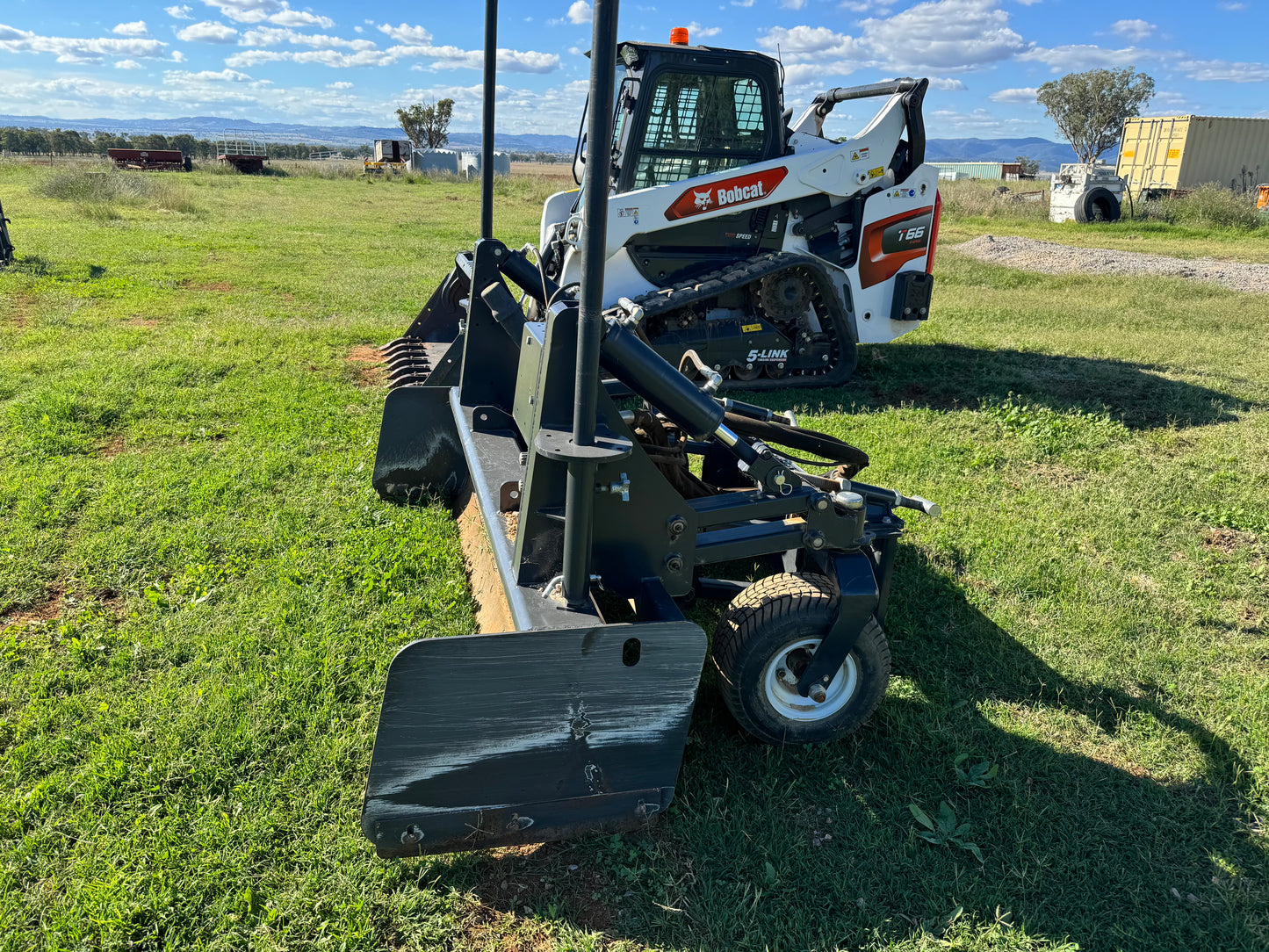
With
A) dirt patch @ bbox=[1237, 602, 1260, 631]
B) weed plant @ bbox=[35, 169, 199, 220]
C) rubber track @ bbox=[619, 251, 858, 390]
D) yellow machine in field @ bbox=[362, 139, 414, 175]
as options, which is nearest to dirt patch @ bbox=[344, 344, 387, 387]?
rubber track @ bbox=[619, 251, 858, 390]

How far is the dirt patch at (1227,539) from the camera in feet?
15.9

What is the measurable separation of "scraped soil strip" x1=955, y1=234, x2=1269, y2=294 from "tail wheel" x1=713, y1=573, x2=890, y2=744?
13.4 m

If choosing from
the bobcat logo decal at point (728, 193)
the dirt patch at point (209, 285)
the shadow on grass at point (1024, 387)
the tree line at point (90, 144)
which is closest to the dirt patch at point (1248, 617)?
the shadow on grass at point (1024, 387)

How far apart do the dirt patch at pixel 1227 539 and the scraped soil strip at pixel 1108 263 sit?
10.3 meters

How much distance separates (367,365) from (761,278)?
3.56 metres

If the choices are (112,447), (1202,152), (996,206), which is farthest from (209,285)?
(1202,152)

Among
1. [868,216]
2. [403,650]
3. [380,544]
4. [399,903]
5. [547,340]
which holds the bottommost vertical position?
[399,903]

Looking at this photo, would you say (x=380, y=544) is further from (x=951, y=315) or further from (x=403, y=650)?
(x=951, y=315)

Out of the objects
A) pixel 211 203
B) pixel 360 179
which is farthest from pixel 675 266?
Result: pixel 360 179

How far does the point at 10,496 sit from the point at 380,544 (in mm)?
2233

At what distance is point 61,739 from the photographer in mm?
2992

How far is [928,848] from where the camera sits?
2760 millimetres

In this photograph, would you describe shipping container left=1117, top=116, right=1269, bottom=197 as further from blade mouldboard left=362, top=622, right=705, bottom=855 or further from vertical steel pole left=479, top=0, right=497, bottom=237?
blade mouldboard left=362, top=622, right=705, bottom=855

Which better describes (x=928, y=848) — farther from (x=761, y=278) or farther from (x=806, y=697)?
(x=761, y=278)
